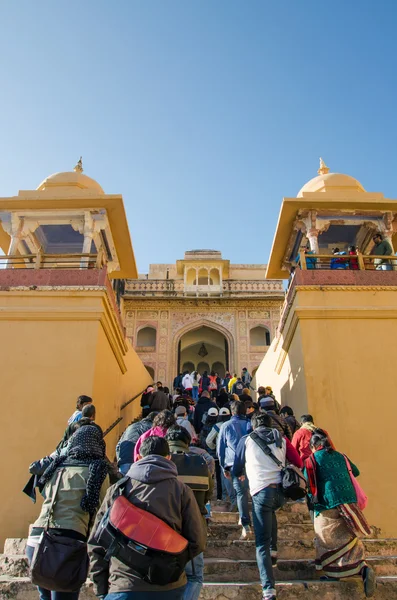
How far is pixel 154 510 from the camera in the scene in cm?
249

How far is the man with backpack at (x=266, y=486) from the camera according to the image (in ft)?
11.9

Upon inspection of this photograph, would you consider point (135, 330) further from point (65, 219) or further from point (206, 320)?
point (65, 219)

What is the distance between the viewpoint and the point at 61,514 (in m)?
3.15

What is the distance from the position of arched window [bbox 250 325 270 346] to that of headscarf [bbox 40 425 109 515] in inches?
663

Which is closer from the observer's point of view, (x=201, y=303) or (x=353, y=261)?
(x=353, y=261)

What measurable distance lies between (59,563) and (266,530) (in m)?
1.61

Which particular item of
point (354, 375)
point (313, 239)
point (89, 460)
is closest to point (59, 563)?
point (89, 460)

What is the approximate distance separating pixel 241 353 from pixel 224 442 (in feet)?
47.8

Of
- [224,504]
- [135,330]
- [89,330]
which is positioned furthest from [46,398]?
[135,330]

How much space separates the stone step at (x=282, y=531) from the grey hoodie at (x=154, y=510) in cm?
253

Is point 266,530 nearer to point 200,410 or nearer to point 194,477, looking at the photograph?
point 194,477

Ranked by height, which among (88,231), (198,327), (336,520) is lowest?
(336,520)

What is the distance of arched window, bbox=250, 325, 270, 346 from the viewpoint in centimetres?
2015

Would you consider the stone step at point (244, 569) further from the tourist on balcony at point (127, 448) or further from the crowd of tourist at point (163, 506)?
the tourist on balcony at point (127, 448)
